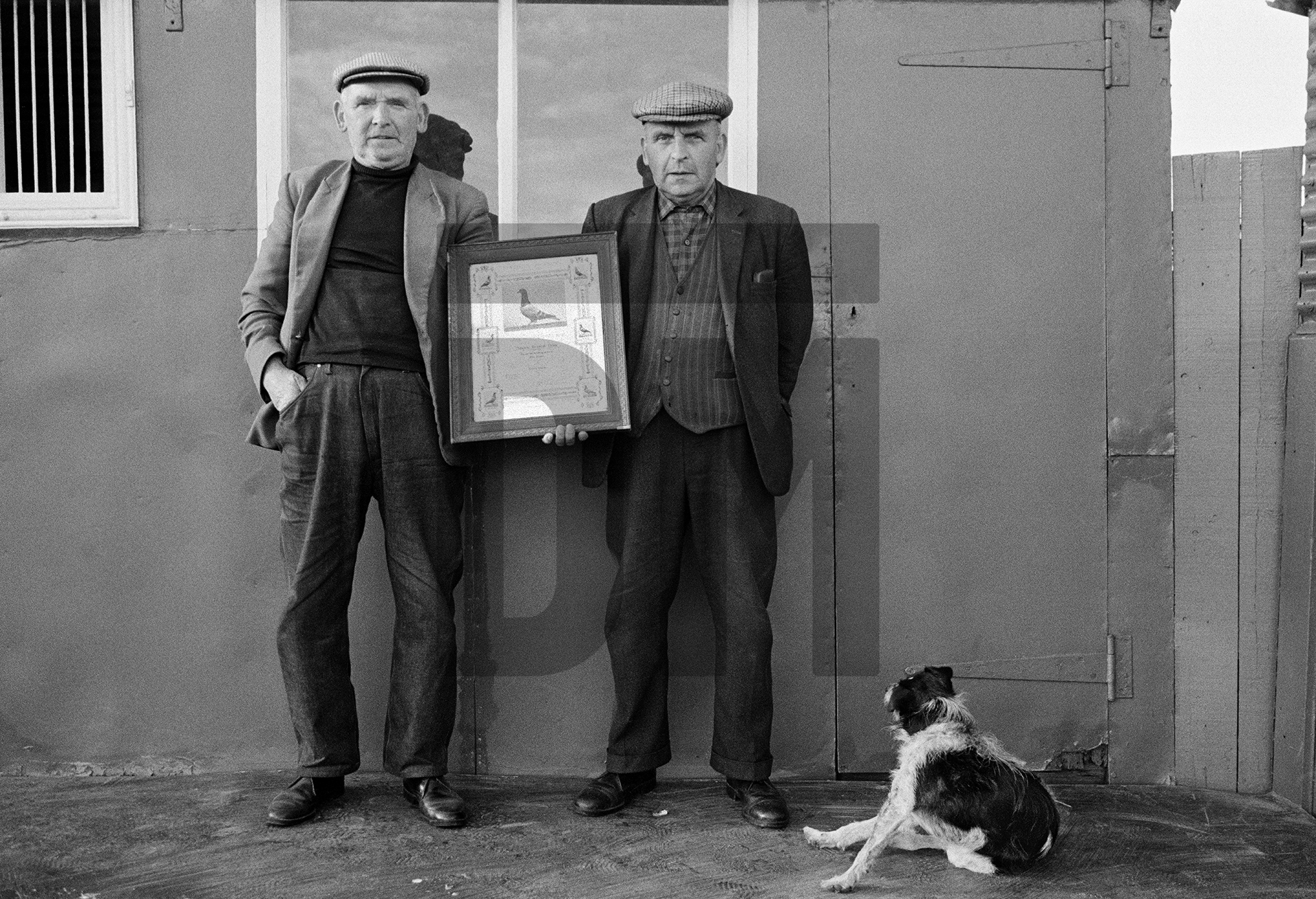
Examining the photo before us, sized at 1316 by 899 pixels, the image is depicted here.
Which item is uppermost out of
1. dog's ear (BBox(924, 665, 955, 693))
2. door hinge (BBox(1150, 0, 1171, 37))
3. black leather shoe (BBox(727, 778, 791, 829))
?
door hinge (BBox(1150, 0, 1171, 37))

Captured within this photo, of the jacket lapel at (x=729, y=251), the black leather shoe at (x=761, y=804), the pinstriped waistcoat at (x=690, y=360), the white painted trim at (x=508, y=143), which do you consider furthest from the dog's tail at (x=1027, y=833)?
the white painted trim at (x=508, y=143)

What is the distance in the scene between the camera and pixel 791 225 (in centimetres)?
440

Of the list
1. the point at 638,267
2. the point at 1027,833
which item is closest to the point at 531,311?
the point at 638,267

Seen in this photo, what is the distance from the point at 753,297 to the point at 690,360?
327mm

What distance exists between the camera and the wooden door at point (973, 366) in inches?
185

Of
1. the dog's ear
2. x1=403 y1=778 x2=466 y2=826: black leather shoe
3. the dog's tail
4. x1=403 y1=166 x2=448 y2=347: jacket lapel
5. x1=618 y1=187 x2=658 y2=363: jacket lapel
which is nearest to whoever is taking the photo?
the dog's tail

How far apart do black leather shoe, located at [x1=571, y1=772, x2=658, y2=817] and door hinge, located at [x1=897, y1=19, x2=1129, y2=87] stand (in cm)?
298

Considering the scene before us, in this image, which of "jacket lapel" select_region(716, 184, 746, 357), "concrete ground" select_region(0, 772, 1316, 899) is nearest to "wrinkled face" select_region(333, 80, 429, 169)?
"jacket lapel" select_region(716, 184, 746, 357)

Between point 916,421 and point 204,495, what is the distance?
287 centimetres

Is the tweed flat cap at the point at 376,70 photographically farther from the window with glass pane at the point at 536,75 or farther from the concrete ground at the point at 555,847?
the concrete ground at the point at 555,847

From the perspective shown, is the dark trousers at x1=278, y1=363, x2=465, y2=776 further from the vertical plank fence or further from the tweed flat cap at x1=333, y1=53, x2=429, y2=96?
the vertical plank fence

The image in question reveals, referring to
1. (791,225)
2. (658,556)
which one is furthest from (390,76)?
(658,556)

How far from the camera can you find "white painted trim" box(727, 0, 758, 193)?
4691 millimetres

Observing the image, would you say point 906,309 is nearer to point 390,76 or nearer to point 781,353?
point 781,353
